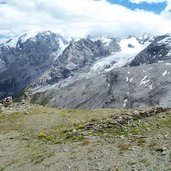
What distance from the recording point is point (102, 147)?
102 feet

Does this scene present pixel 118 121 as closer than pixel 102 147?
No

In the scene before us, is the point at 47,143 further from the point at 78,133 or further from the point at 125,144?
the point at 125,144

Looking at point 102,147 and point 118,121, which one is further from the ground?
point 118,121

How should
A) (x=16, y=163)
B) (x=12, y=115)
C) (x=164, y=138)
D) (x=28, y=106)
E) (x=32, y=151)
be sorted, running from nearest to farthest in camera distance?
(x=164, y=138), (x=16, y=163), (x=32, y=151), (x=12, y=115), (x=28, y=106)

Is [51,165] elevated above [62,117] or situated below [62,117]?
above

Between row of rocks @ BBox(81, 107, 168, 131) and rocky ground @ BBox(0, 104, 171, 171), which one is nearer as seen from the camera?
rocky ground @ BBox(0, 104, 171, 171)

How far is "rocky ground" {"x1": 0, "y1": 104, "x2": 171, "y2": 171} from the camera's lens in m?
27.2

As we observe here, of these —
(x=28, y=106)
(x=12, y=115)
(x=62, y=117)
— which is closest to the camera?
(x=62, y=117)

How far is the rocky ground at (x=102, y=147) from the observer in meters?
27.2

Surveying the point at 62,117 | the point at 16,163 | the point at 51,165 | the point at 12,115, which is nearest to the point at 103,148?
the point at 51,165

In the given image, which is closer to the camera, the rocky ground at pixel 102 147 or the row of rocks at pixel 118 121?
the rocky ground at pixel 102 147

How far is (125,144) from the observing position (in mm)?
30344

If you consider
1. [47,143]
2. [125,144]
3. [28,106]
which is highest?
[125,144]

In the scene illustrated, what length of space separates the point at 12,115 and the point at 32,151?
89.5ft
